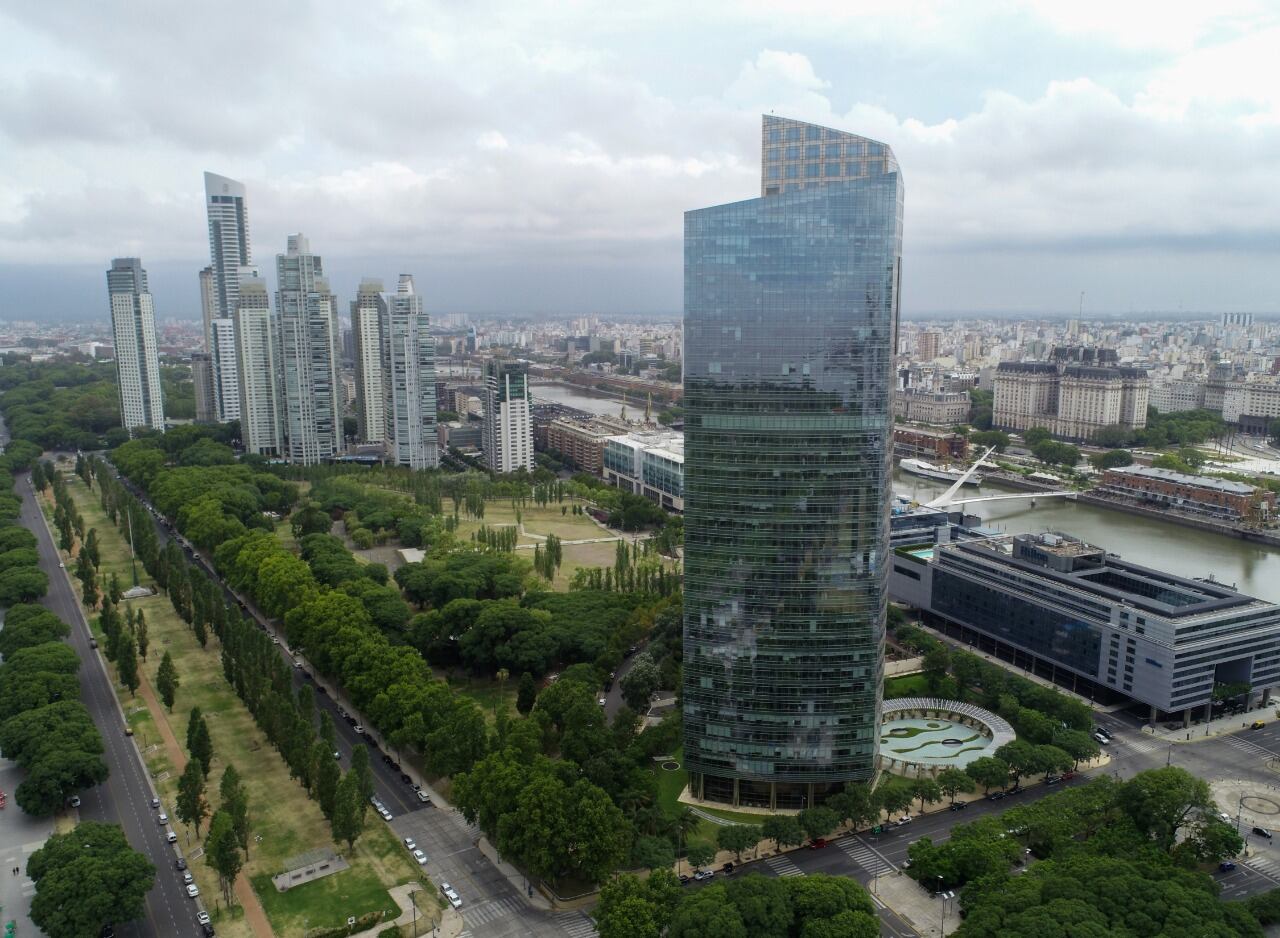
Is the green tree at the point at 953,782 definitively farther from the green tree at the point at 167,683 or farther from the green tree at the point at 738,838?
the green tree at the point at 167,683

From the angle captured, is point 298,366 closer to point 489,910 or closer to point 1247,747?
point 489,910

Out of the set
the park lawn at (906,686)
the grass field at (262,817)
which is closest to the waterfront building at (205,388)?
the grass field at (262,817)

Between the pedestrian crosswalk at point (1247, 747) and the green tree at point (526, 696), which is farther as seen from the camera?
the green tree at point (526, 696)

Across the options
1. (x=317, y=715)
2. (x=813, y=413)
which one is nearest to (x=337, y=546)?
(x=317, y=715)

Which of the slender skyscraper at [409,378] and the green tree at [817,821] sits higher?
the slender skyscraper at [409,378]

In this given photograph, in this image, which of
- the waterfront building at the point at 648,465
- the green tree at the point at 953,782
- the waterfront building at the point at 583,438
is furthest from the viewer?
the waterfront building at the point at 583,438

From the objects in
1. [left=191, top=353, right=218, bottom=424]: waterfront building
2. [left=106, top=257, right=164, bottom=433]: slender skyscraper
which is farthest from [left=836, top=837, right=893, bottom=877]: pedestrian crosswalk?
[left=191, top=353, right=218, bottom=424]: waterfront building
